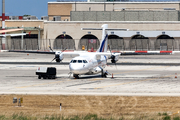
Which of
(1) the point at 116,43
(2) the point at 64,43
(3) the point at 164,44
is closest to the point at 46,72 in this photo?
(2) the point at 64,43

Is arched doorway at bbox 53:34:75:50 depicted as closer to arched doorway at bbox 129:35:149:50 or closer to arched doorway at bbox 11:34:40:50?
arched doorway at bbox 11:34:40:50

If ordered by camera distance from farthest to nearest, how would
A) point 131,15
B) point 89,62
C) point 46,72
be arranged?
point 131,15
point 46,72
point 89,62

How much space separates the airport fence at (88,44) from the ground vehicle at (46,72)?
173 ft

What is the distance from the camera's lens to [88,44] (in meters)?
99.8

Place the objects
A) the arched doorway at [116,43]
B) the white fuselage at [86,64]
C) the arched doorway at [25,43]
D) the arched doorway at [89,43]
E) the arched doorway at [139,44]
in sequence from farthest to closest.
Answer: the arched doorway at [25,43] < the arched doorway at [89,43] < the arched doorway at [139,44] < the arched doorway at [116,43] < the white fuselage at [86,64]

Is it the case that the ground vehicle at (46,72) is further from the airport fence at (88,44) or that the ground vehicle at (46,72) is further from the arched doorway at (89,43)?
the arched doorway at (89,43)

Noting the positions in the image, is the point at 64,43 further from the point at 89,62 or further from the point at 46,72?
the point at 89,62

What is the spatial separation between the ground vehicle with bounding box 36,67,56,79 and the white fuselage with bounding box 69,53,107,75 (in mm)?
3270

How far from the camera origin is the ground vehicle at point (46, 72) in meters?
44.2

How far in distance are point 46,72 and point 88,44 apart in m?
56.0

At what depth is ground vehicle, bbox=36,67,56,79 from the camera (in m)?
44.2

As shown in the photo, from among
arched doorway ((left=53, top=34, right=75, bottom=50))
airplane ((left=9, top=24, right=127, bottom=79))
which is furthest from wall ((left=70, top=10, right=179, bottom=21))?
airplane ((left=9, top=24, right=127, bottom=79))

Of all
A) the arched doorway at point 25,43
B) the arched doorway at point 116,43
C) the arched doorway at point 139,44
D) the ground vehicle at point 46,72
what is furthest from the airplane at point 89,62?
the arched doorway at point 25,43

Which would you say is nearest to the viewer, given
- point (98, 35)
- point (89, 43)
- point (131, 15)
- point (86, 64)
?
point (86, 64)
